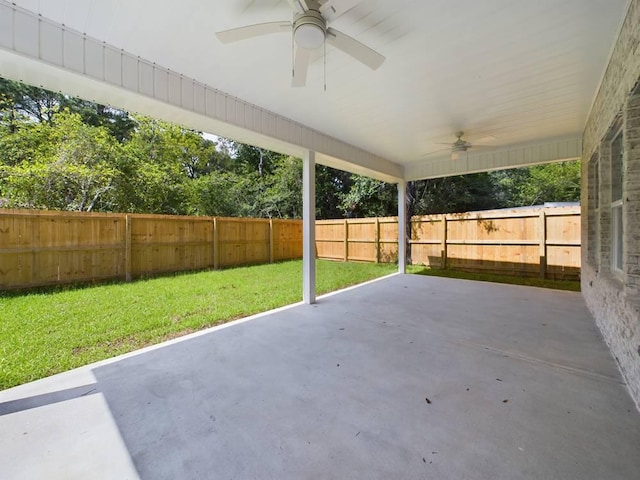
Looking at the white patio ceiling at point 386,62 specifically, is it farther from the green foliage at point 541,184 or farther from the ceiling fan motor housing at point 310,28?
the green foliage at point 541,184

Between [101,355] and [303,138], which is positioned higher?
[303,138]

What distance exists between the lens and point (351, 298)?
15.8 feet

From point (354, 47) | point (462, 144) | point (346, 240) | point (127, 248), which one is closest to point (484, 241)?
point (462, 144)

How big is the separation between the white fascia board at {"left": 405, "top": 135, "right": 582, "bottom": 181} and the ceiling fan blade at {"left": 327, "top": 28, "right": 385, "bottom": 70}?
4.70 metres

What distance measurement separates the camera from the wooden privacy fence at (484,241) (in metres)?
6.25

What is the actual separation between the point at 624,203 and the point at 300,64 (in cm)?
263

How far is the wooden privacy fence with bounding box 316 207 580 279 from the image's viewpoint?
246 inches

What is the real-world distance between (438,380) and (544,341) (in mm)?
1551

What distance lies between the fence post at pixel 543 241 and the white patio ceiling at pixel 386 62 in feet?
8.03

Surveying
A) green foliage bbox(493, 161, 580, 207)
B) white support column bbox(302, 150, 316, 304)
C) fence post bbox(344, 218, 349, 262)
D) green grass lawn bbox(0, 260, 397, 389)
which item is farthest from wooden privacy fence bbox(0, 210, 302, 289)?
green foliage bbox(493, 161, 580, 207)

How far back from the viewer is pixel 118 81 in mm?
2512

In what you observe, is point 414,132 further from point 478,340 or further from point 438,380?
point 438,380

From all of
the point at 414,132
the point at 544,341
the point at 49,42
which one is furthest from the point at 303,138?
the point at 544,341

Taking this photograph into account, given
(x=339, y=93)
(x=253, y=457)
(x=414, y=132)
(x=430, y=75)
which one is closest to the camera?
(x=253, y=457)
